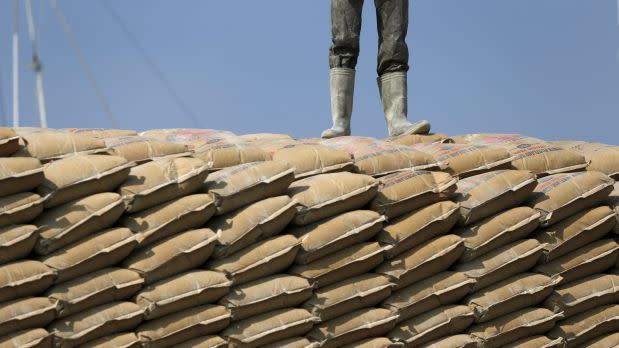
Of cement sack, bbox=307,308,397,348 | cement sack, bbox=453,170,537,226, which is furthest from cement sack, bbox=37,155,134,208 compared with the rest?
cement sack, bbox=453,170,537,226

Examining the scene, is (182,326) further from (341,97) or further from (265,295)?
(341,97)

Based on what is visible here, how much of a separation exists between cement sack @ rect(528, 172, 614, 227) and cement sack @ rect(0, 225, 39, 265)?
3133 millimetres

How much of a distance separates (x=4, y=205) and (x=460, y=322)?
276 cm

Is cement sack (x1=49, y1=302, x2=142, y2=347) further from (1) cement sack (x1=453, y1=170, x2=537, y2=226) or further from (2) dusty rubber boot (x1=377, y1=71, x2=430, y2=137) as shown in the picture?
(2) dusty rubber boot (x1=377, y1=71, x2=430, y2=137)

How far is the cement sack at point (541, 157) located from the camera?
25.1 ft

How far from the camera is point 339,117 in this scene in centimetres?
830

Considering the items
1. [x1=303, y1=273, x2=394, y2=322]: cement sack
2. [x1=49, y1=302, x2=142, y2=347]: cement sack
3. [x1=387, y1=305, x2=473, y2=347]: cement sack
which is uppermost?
[x1=303, y1=273, x2=394, y2=322]: cement sack

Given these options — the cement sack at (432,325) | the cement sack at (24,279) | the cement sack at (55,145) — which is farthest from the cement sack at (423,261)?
the cement sack at (24,279)

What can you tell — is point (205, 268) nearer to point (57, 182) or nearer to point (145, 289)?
point (145, 289)

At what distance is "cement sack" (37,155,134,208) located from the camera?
19.7 ft

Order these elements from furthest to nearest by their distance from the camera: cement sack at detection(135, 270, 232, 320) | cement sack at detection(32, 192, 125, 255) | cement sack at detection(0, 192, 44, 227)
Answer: cement sack at detection(135, 270, 232, 320) → cement sack at detection(32, 192, 125, 255) → cement sack at detection(0, 192, 44, 227)

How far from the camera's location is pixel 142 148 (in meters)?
6.65

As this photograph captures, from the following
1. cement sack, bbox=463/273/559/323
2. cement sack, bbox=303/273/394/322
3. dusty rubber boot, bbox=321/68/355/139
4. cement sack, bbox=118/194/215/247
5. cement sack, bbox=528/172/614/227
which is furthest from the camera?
dusty rubber boot, bbox=321/68/355/139

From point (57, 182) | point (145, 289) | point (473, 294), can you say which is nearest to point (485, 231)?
point (473, 294)
